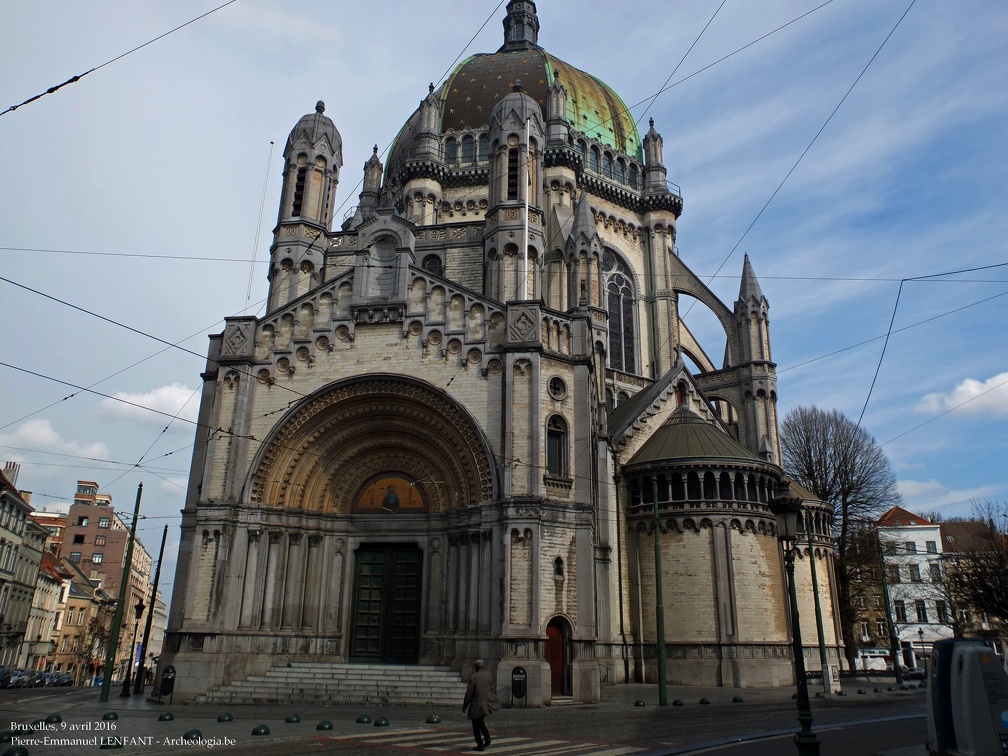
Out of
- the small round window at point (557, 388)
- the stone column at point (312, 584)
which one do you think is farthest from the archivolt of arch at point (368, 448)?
the small round window at point (557, 388)

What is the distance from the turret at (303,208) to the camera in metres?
29.2

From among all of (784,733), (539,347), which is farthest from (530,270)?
(784,733)

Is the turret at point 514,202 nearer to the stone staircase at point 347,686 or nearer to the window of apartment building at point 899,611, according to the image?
the stone staircase at point 347,686

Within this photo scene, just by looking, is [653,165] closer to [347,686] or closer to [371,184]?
[371,184]

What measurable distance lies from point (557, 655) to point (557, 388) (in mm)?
7620

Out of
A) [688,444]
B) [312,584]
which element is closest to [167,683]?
[312,584]

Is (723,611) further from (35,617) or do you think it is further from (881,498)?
(35,617)

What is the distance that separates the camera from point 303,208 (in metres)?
29.6

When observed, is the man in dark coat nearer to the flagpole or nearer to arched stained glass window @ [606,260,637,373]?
the flagpole

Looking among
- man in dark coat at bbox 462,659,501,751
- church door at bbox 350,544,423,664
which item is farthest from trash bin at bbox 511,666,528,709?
man in dark coat at bbox 462,659,501,751

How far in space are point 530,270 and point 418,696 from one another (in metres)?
14.3

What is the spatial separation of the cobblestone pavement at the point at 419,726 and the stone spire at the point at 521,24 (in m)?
48.8

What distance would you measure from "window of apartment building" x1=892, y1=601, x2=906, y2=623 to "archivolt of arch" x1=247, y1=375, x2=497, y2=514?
4270 cm

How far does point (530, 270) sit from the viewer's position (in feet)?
88.5
